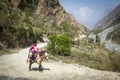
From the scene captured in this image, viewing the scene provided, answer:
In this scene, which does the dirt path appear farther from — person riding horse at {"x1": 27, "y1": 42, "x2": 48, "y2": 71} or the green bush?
the green bush

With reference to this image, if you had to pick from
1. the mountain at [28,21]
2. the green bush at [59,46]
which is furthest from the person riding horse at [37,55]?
the mountain at [28,21]

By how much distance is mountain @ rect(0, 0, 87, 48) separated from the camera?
39.2 metres

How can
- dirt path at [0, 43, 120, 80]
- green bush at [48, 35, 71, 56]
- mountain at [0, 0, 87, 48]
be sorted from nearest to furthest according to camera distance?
dirt path at [0, 43, 120, 80] < green bush at [48, 35, 71, 56] < mountain at [0, 0, 87, 48]

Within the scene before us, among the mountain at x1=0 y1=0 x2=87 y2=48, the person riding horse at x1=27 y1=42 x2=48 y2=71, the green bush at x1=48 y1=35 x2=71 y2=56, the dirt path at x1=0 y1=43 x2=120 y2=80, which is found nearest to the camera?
the dirt path at x1=0 y1=43 x2=120 y2=80

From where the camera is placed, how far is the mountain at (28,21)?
39.2 m

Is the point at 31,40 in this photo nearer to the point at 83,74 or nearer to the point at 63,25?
the point at 83,74

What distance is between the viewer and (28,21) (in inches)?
2837

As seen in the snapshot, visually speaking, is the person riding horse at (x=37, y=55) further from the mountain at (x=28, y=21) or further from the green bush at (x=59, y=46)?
the mountain at (x=28, y=21)

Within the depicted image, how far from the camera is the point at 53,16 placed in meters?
158

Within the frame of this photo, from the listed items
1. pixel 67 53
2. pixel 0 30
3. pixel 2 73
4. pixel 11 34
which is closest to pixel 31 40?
pixel 11 34

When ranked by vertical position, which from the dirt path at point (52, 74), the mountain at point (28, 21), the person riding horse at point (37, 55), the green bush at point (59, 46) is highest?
the mountain at point (28, 21)

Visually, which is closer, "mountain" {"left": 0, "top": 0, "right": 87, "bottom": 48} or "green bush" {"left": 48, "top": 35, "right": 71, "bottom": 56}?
"green bush" {"left": 48, "top": 35, "right": 71, "bottom": 56}

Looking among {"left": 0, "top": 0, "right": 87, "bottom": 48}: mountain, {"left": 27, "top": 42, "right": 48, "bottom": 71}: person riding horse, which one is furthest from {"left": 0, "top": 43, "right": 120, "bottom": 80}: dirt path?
{"left": 0, "top": 0, "right": 87, "bottom": 48}: mountain

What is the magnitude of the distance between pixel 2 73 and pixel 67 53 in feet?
52.6
